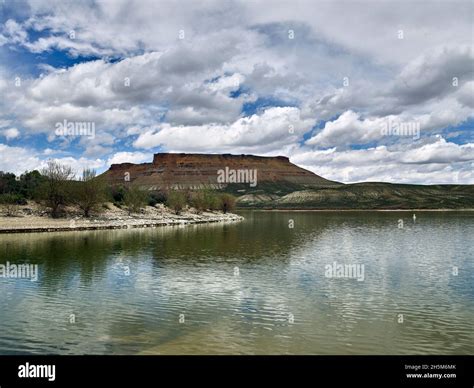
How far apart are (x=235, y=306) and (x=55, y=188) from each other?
7936 cm

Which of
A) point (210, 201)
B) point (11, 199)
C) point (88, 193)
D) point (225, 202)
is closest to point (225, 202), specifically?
point (225, 202)

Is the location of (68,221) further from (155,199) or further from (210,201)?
(210,201)

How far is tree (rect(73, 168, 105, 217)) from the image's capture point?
94562 millimetres

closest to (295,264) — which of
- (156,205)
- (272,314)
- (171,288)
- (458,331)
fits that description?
(171,288)

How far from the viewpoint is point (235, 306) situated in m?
23.2

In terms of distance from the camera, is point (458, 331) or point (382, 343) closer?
point (382, 343)

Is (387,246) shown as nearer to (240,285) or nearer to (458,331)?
(240,285)

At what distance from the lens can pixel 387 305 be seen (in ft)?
77.2

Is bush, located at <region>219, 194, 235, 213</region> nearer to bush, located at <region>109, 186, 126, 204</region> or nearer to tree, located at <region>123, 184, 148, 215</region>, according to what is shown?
bush, located at <region>109, 186, 126, 204</region>

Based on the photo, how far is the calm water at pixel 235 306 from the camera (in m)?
17.2

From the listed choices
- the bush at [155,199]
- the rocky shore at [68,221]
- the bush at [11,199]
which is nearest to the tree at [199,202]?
the bush at [155,199]

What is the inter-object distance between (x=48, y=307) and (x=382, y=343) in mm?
16834

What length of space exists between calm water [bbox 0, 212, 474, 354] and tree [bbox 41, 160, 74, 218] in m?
52.3

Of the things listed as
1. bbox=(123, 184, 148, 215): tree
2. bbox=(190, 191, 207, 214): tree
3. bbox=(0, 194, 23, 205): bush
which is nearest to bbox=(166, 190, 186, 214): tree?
A: bbox=(190, 191, 207, 214): tree
